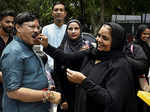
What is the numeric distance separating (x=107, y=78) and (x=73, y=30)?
1.16 m

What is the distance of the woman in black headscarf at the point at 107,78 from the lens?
2.15m

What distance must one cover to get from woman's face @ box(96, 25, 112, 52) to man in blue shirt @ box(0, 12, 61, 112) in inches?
25.6

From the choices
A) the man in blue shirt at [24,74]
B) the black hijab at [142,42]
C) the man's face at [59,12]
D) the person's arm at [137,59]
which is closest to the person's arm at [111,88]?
the man in blue shirt at [24,74]

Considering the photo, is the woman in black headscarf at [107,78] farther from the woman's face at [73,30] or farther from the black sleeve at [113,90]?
the woman's face at [73,30]

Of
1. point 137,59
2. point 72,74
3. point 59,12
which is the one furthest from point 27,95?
point 59,12

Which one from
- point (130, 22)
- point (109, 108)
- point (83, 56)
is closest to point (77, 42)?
point (83, 56)

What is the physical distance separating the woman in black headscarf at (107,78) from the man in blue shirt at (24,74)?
327 millimetres

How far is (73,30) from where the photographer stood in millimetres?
3184

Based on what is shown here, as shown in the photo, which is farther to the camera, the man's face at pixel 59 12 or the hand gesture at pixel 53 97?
the man's face at pixel 59 12

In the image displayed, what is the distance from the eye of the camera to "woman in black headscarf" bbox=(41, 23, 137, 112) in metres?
2.15

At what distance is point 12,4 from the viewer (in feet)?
80.6

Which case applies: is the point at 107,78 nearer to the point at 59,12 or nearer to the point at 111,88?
the point at 111,88

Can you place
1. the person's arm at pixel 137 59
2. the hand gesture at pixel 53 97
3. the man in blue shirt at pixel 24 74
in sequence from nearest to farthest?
the man in blue shirt at pixel 24 74, the hand gesture at pixel 53 97, the person's arm at pixel 137 59

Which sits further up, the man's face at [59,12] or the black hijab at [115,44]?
the man's face at [59,12]
